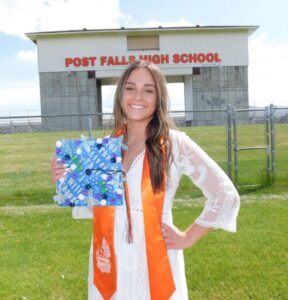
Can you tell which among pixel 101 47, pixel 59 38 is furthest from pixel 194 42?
pixel 59 38

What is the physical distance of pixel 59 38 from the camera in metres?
39.2

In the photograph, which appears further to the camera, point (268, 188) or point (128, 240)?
point (268, 188)

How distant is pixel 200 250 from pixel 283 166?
7725 mm

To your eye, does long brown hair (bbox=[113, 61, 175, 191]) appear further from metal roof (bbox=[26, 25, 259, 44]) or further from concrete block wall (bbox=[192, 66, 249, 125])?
concrete block wall (bbox=[192, 66, 249, 125])

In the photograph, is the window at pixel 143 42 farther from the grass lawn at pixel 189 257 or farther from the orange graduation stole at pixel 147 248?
the orange graduation stole at pixel 147 248

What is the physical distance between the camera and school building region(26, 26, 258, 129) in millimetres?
39375

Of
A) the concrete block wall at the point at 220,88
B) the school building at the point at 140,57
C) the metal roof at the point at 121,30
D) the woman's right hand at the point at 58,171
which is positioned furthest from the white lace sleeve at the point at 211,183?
the concrete block wall at the point at 220,88

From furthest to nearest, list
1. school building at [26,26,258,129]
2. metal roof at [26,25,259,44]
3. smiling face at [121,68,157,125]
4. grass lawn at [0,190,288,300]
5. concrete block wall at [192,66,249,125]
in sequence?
concrete block wall at [192,66,249,125] → school building at [26,26,258,129] → metal roof at [26,25,259,44] → grass lawn at [0,190,288,300] → smiling face at [121,68,157,125]

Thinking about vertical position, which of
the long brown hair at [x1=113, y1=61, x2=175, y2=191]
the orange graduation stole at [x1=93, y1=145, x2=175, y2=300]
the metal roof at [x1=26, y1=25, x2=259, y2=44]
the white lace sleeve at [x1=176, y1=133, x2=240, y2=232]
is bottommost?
the orange graduation stole at [x1=93, y1=145, x2=175, y2=300]

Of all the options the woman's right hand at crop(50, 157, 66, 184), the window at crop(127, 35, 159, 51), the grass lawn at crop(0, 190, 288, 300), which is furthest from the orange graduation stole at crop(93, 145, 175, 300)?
the window at crop(127, 35, 159, 51)

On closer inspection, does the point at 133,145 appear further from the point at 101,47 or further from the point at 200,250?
Answer: the point at 101,47

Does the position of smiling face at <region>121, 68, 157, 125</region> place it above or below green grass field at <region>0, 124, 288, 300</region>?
above

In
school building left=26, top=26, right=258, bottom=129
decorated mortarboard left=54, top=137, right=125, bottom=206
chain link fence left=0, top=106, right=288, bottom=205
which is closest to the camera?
decorated mortarboard left=54, top=137, right=125, bottom=206

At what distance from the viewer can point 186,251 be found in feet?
17.3
